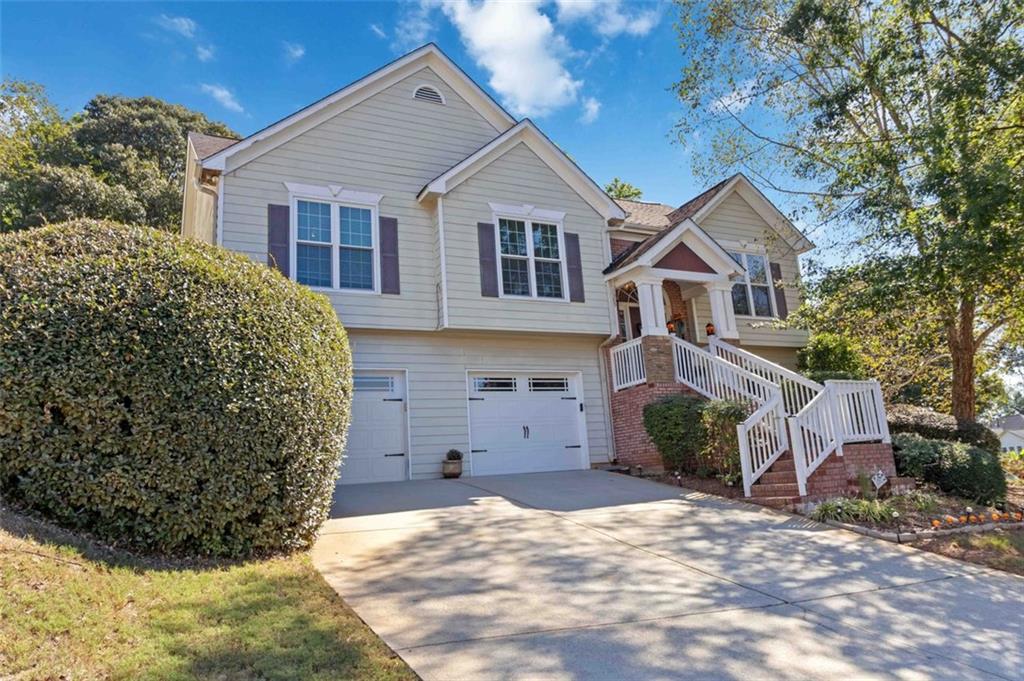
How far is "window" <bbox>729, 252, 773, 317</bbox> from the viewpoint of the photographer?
1532cm

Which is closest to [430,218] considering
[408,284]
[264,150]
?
[408,284]

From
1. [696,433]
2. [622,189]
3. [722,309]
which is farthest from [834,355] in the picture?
[622,189]

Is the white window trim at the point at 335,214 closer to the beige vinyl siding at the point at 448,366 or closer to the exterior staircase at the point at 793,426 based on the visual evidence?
the beige vinyl siding at the point at 448,366

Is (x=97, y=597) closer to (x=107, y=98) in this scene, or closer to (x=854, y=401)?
(x=854, y=401)

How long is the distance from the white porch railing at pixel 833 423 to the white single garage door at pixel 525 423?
4872mm

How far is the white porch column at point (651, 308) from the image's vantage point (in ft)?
40.7

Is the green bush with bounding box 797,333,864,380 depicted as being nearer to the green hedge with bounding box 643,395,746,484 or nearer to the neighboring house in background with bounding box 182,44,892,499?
the neighboring house in background with bounding box 182,44,892,499

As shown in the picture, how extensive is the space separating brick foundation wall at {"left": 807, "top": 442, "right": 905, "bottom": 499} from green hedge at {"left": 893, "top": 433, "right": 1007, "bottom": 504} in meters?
0.49

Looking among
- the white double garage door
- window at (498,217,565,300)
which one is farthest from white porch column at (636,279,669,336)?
the white double garage door

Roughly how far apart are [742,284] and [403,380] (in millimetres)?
9130

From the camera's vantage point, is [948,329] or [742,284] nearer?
[948,329]

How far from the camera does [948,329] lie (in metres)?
12.9

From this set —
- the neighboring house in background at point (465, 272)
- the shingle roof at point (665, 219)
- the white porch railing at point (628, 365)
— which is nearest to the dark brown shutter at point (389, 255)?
the neighboring house in background at point (465, 272)

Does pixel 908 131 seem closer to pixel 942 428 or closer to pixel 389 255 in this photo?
pixel 942 428
